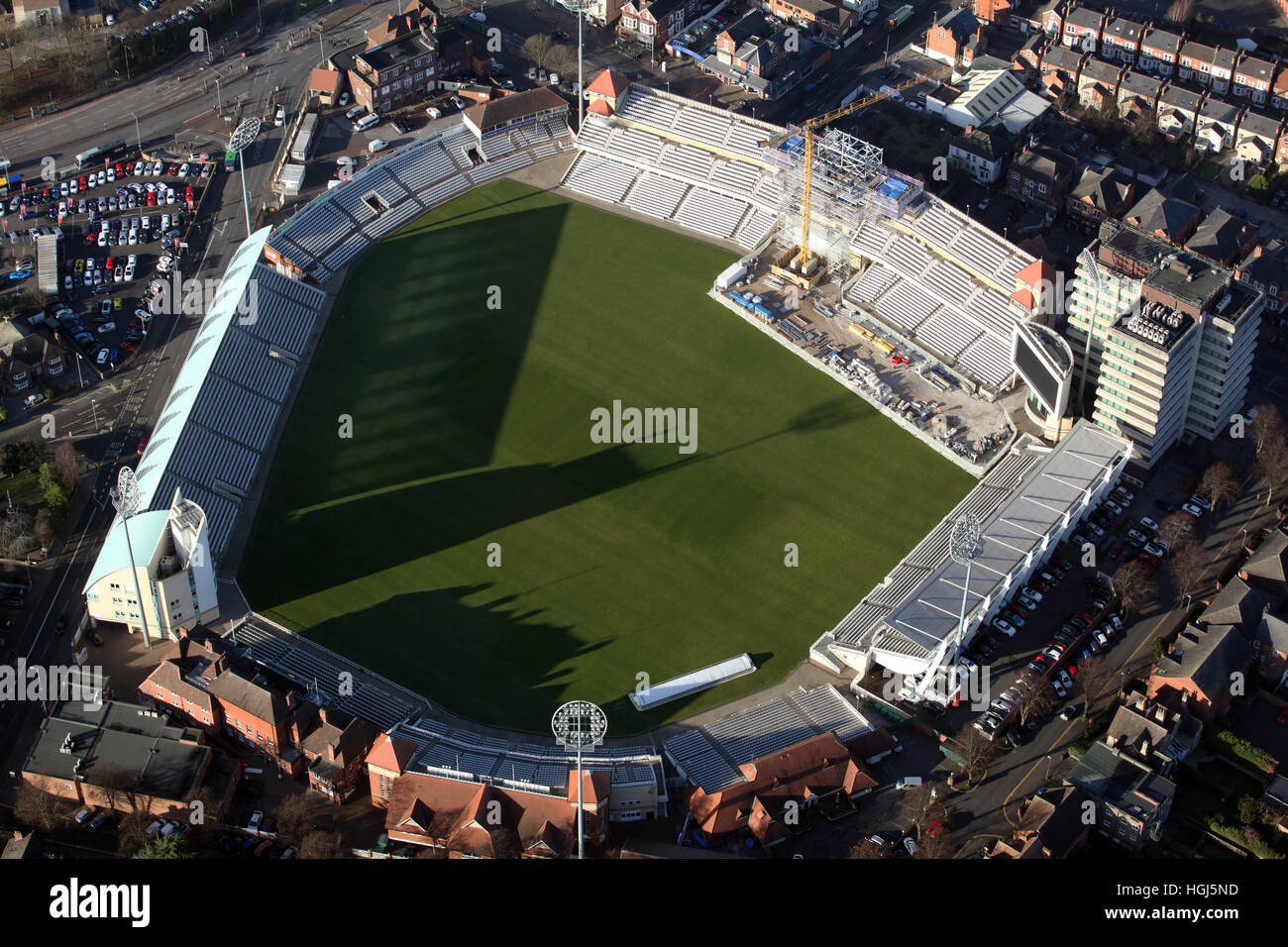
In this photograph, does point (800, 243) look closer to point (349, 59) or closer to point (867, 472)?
point (867, 472)

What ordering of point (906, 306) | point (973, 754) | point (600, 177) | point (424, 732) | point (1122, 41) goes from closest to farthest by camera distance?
point (973, 754) < point (424, 732) < point (906, 306) < point (600, 177) < point (1122, 41)

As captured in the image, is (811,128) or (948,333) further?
(811,128)

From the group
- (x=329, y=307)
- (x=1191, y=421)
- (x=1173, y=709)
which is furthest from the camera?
(x=329, y=307)

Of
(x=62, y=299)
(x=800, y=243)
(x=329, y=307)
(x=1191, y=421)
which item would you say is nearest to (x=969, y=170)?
(x=800, y=243)

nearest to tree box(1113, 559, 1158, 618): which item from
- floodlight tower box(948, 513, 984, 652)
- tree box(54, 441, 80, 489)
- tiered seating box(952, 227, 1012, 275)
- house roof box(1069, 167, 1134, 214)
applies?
floodlight tower box(948, 513, 984, 652)

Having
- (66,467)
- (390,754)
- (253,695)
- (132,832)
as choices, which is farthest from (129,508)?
(390,754)

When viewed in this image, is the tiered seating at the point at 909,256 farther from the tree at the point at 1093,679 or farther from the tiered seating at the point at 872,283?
the tree at the point at 1093,679

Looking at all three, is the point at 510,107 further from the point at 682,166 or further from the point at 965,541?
the point at 965,541
